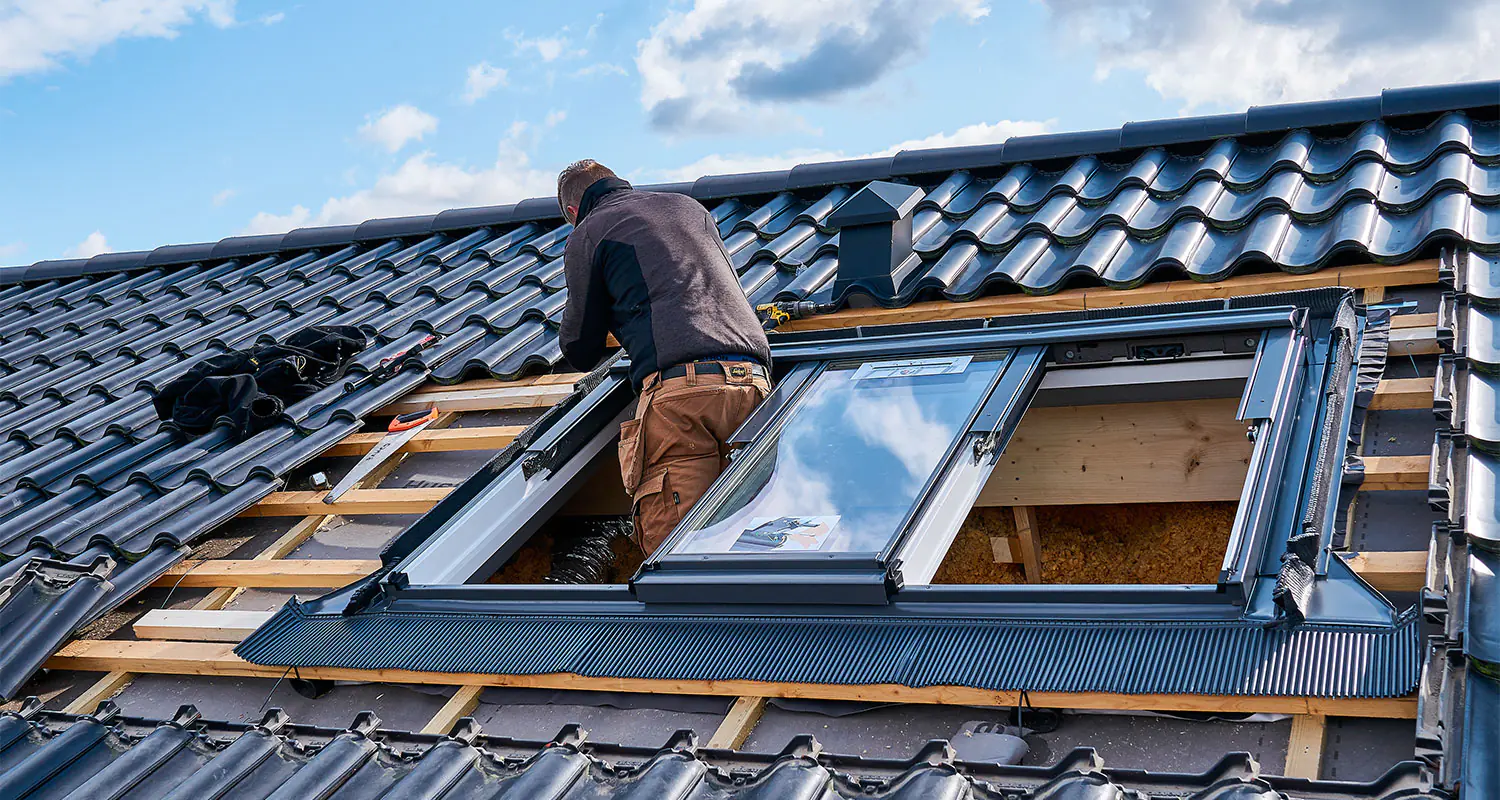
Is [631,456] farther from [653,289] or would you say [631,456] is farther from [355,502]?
[355,502]

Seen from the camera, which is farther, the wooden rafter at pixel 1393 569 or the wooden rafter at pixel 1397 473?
the wooden rafter at pixel 1397 473

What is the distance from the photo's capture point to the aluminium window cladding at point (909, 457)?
2.73 m

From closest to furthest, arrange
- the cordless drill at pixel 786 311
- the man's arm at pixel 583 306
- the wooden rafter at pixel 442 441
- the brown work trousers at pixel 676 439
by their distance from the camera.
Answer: the brown work trousers at pixel 676 439 < the man's arm at pixel 583 306 < the wooden rafter at pixel 442 441 < the cordless drill at pixel 786 311

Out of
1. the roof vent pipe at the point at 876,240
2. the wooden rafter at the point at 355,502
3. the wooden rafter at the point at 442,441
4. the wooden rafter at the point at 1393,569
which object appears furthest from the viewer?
the roof vent pipe at the point at 876,240

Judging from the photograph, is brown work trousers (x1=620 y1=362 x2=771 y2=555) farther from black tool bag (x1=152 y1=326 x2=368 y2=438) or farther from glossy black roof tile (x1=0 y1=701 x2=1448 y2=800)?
black tool bag (x1=152 y1=326 x2=368 y2=438)

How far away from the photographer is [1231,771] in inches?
77.2

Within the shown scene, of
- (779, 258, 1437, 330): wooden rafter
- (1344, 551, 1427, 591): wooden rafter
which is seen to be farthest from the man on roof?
(1344, 551, 1427, 591): wooden rafter

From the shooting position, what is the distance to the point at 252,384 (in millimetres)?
4988

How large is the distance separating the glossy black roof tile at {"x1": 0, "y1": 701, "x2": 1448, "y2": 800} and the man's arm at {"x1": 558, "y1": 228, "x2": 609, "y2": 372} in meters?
1.82

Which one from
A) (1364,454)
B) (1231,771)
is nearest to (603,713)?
(1231,771)

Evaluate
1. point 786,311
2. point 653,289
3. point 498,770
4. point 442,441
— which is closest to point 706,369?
point 653,289

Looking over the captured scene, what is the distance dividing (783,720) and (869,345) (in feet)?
5.28

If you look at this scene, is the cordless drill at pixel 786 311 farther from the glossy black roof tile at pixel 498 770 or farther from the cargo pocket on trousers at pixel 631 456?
the glossy black roof tile at pixel 498 770

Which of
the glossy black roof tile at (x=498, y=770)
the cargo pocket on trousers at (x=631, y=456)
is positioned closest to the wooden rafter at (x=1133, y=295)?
the cargo pocket on trousers at (x=631, y=456)
